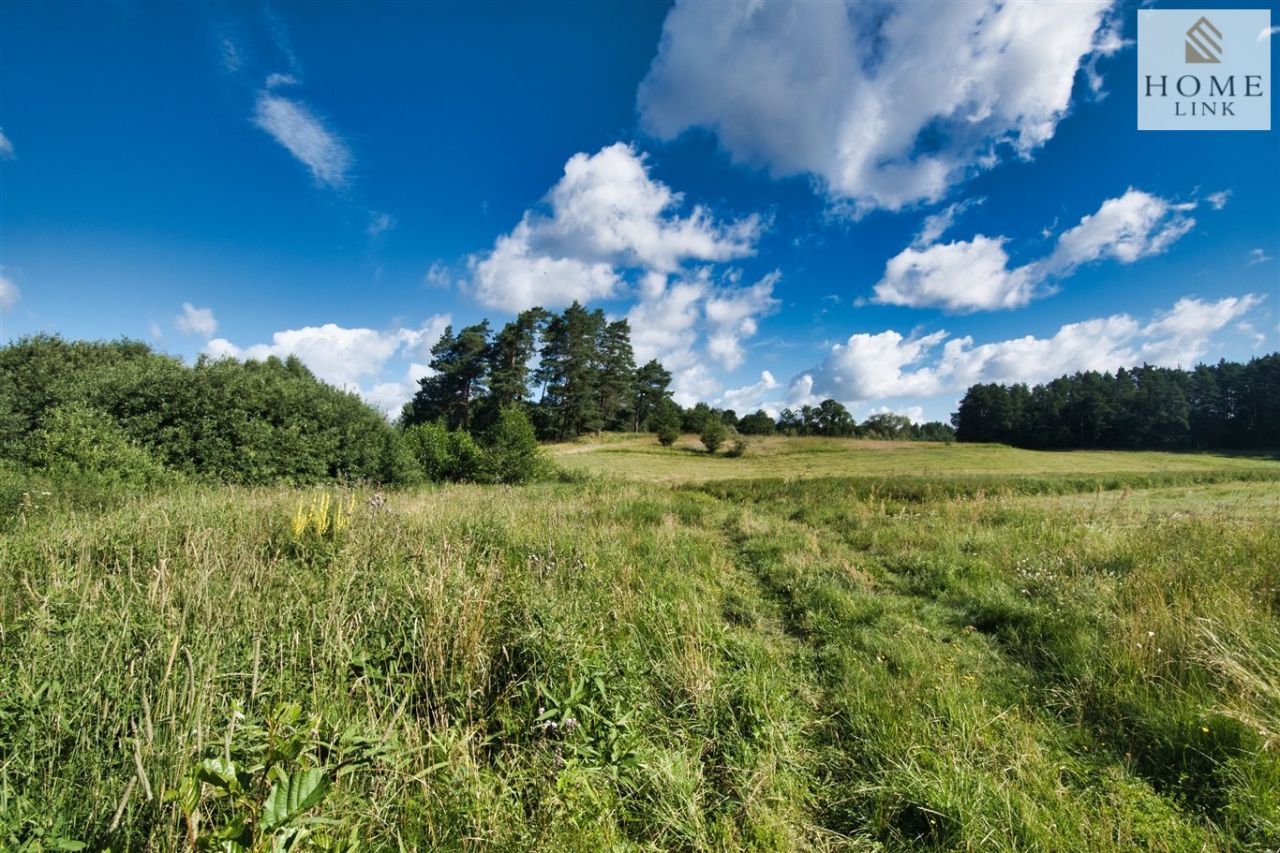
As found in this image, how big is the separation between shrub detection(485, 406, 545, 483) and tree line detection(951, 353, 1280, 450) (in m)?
82.2

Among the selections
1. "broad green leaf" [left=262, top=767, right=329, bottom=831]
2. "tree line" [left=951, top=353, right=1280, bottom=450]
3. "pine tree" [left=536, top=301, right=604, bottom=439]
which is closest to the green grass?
"pine tree" [left=536, top=301, right=604, bottom=439]

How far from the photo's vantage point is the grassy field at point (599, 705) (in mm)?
1993

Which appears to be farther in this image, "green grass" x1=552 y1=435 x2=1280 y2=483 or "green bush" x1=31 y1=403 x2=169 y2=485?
"green grass" x1=552 y1=435 x2=1280 y2=483

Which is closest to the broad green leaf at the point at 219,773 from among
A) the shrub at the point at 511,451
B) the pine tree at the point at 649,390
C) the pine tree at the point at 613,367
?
the shrub at the point at 511,451

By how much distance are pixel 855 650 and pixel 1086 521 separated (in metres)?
8.57

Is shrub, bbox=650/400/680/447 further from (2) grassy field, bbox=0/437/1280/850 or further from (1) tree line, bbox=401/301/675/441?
(2) grassy field, bbox=0/437/1280/850

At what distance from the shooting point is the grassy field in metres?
1.99

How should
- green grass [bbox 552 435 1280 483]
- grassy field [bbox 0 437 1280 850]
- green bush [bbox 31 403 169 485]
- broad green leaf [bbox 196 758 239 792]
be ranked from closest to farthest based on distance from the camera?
broad green leaf [bbox 196 758 239 792]
grassy field [bbox 0 437 1280 850]
green bush [bbox 31 403 169 485]
green grass [bbox 552 435 1280 483]

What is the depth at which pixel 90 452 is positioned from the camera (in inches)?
381

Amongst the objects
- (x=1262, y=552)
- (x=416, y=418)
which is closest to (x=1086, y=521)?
(x=1262, y=552)

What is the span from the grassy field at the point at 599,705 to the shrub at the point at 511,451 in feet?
43.4

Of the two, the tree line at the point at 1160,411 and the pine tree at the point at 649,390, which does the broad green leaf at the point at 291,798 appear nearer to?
the pine tree at the point at 649,390

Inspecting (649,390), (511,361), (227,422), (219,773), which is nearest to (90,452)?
(227,422)

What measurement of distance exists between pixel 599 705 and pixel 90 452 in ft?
44.4
